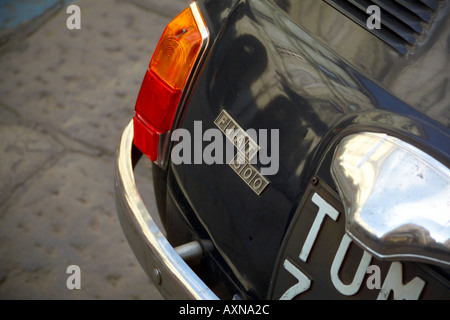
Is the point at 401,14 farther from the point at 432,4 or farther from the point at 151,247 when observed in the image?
the point at 151,247

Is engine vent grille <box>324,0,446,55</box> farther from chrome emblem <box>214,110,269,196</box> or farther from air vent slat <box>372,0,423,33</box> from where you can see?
chrome emblem <box>214,110,269,196</box>

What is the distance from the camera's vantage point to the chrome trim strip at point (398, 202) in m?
1.14

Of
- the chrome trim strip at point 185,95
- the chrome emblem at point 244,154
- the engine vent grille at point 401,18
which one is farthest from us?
the chrome trim strip at point 185,95

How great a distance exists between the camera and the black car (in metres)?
1.20

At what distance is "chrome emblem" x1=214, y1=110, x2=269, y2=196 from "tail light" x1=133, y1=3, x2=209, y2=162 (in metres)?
0.22

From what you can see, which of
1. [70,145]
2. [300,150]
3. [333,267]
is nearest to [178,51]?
[300,150]

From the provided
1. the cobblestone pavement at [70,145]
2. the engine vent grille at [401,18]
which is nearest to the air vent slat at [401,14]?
the engine vent grille at [401,18]

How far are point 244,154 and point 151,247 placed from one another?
1.31 ft

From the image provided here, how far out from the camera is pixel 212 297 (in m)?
1.56

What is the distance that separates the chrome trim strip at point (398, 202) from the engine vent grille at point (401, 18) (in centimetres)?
28

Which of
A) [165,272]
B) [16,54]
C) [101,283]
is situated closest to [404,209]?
[165,272]

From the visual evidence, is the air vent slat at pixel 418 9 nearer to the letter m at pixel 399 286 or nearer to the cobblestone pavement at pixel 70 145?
the letter m at pixel 399 286

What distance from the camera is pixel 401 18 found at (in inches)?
54.8

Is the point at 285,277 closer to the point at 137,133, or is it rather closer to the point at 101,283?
the point at 137,133
